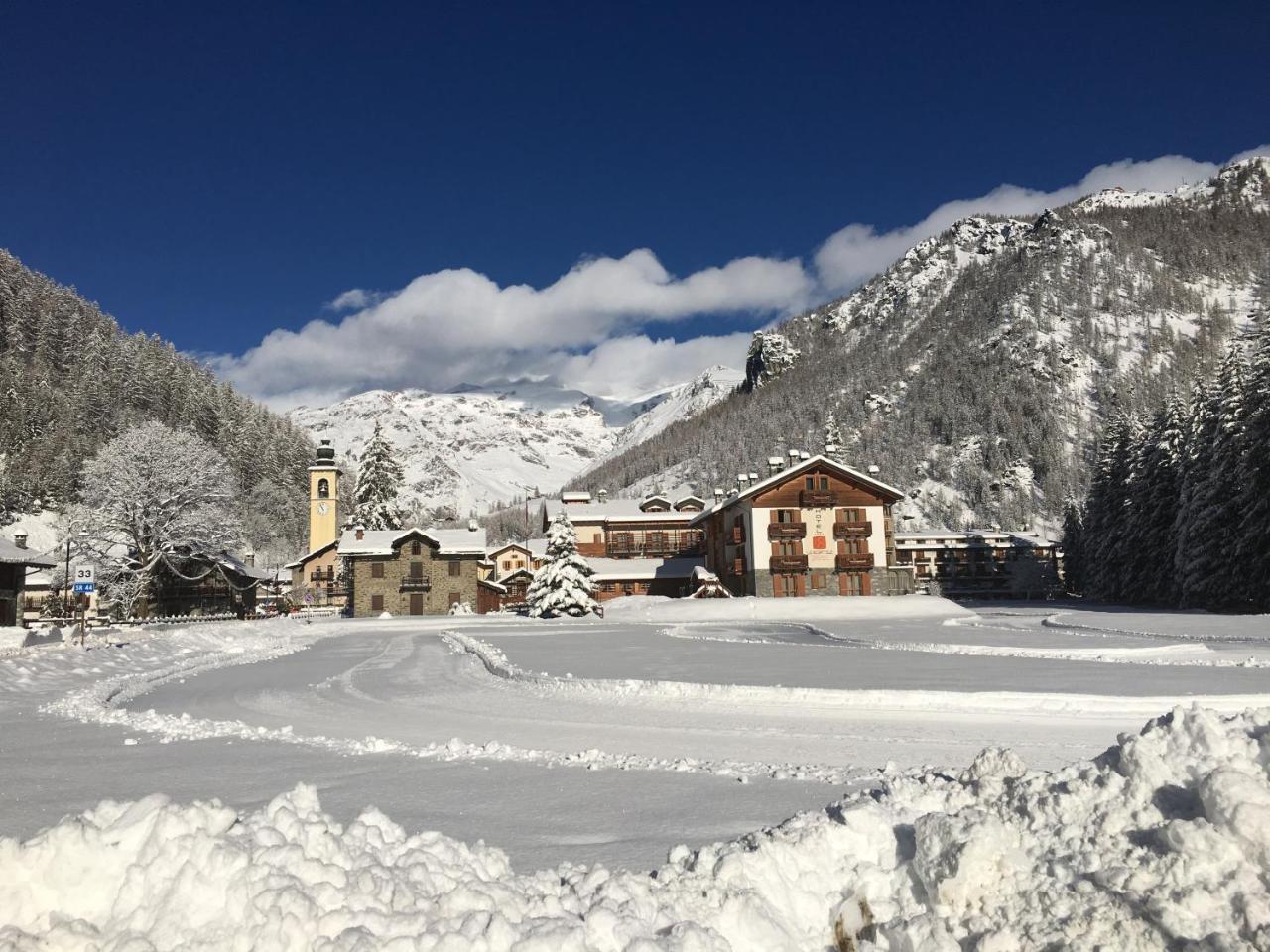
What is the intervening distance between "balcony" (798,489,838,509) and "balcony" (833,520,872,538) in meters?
1.68

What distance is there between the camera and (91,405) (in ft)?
333

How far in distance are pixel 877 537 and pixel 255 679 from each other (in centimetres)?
5015

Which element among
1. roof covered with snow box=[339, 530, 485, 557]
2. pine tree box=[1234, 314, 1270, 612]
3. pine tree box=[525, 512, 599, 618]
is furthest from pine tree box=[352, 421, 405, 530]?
pine tree box=[1234, 314, 1270, 612]

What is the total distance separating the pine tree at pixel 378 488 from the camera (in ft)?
265

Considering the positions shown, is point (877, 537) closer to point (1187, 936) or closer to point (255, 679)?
point (255, 679)

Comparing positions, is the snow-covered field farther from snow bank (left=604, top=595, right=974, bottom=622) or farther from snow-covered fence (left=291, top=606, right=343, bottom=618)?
snow-covered fence (left=291, top=606, right=343, bottom=618)

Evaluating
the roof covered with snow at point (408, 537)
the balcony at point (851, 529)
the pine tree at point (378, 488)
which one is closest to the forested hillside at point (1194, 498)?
the balcony at point (851, 529)

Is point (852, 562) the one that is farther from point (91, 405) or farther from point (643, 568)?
point (91, 405)

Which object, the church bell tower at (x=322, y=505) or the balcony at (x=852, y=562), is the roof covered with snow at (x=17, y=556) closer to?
the church bell tower at (x=322, y=505)

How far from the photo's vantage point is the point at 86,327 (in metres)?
124

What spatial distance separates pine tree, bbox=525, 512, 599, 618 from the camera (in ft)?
185

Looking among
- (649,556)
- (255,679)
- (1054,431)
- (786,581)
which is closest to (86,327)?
(649,556)

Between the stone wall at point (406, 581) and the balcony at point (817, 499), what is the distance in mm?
27264

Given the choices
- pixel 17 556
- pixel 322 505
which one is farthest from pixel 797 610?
pixel 322 505
